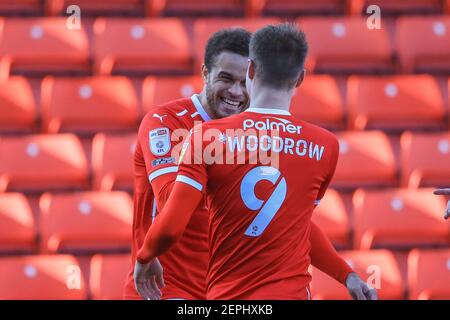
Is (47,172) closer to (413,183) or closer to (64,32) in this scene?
(64,32)

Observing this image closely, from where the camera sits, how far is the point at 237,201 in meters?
3.08

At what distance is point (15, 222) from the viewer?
5.55 meters

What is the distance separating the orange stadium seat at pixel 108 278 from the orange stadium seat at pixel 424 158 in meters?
1.69

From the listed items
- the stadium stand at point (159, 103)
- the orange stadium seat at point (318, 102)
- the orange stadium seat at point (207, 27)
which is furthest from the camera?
the orange stadium seat at point (207, 27)

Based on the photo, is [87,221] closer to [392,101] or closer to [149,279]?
[392,101]

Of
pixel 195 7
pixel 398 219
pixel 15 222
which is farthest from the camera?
pixel 195 7

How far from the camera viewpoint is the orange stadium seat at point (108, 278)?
5332 millimetres

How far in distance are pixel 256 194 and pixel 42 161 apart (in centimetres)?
290

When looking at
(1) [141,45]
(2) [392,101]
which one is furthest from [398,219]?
(1) [141,45]

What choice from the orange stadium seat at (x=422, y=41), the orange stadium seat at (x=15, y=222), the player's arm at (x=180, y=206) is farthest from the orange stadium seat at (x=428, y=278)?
the player's arm at (x=180, y=206)

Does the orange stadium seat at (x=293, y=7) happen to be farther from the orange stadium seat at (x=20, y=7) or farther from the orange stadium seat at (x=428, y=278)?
the orange stadium seat at (x=428, y=278)
